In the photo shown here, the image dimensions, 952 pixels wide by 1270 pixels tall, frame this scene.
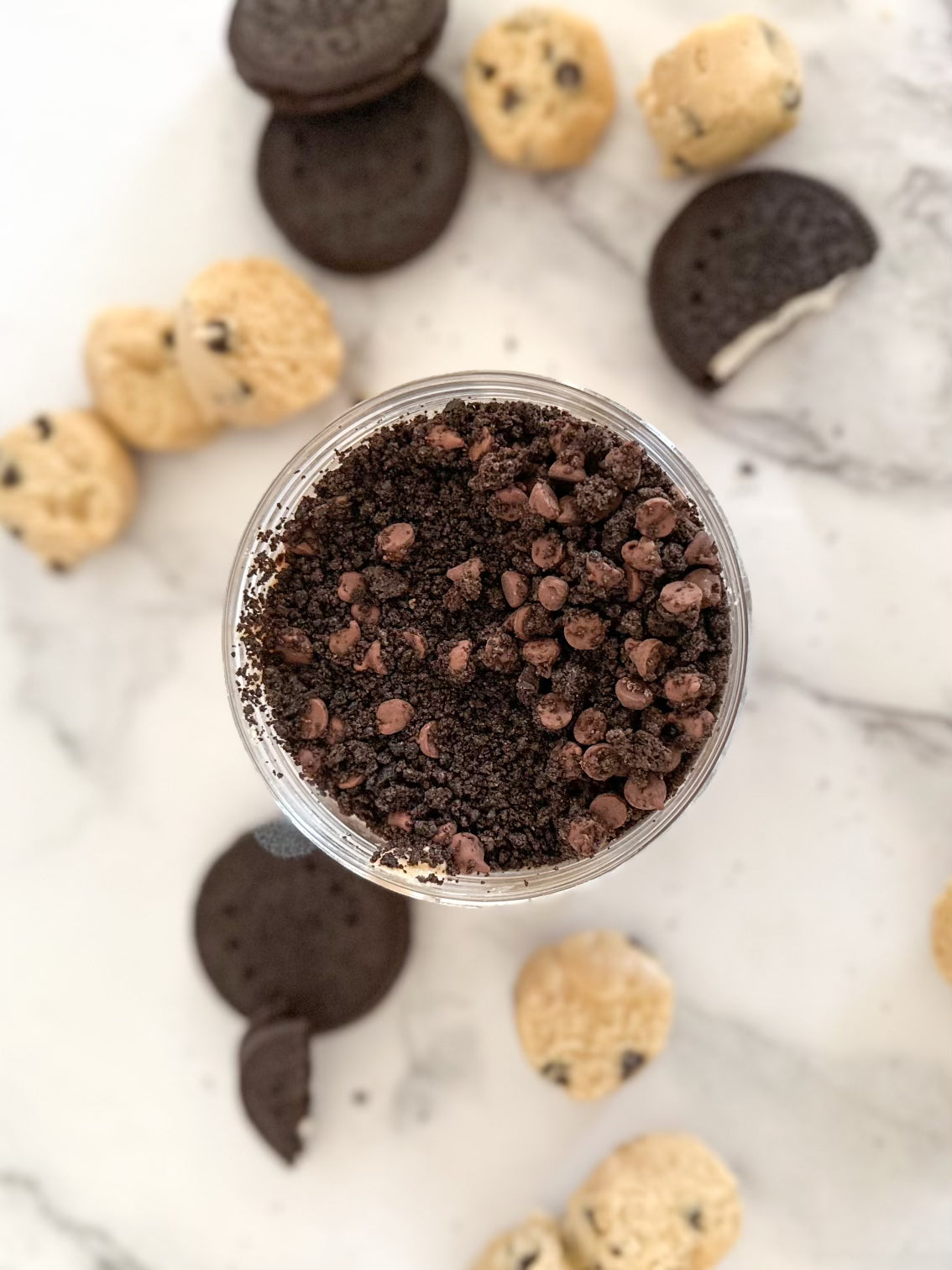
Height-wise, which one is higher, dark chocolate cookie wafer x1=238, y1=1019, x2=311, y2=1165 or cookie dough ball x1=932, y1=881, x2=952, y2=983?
dark chocolate cookie wafer x1=238, y1=1019, x2=311, y2=1165

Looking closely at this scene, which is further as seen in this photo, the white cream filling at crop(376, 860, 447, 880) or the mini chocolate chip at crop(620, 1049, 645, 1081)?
the mini chocolate chip at crop(620, 1049, 645, 1081)

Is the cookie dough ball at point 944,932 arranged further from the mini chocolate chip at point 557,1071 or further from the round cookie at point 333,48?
the round cookie at point 333,48

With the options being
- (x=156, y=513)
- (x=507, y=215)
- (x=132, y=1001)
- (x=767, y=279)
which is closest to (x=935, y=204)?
(x=767, y=279)

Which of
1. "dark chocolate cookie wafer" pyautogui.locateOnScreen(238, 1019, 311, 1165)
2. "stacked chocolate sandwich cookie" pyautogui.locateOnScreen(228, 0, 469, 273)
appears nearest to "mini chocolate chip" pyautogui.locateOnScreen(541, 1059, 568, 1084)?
"dark chocolate cookie wafer" pyautogui.locateOnScreen(238, 1019, 311, 1165)

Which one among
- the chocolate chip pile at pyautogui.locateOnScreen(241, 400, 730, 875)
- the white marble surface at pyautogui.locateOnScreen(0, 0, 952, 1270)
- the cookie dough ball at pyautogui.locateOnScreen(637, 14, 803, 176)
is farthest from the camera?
the white marble surface at pyautogui.locateOnScreen(0, 0, 952, 1270)

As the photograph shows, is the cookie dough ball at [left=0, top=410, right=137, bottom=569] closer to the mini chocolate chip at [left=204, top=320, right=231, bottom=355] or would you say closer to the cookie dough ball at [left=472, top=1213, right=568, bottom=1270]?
the mini chocolate chip at [left=204, top=320, right=231, bottom=355]

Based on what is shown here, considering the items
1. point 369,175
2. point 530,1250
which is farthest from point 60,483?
point 530,1250
